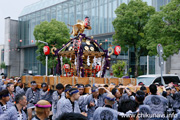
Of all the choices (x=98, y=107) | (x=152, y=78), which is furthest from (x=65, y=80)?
(x=152, y=78)

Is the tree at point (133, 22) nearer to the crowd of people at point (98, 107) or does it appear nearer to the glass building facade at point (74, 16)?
the glass building facade at point (74, 16)

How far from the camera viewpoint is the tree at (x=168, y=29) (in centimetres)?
1939

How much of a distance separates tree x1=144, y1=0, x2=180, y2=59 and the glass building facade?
365 inches

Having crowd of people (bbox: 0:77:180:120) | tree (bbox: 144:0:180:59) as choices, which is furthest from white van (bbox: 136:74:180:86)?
crowd of people (bbox: 0:77:180:120)

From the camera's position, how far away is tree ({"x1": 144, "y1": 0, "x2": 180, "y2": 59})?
19.4 m

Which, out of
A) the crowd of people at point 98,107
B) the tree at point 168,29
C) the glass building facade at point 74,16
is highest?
the glass building facade at point 74,16

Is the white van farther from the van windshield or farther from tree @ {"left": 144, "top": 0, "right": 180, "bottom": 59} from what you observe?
tree @ {"left": 144, "top": 0, "right": 180, "bottom": 59}

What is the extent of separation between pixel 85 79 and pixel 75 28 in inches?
180

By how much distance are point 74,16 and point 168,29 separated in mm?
23701

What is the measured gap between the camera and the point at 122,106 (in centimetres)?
434

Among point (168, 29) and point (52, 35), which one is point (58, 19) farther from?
point (168, 29)

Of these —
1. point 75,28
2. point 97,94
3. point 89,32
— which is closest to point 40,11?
point 89,32

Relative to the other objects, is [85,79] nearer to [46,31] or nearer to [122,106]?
[122,106]

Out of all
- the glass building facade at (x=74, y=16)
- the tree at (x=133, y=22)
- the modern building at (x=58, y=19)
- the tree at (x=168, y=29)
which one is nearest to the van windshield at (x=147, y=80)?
the tree at (x=168, y=29)
